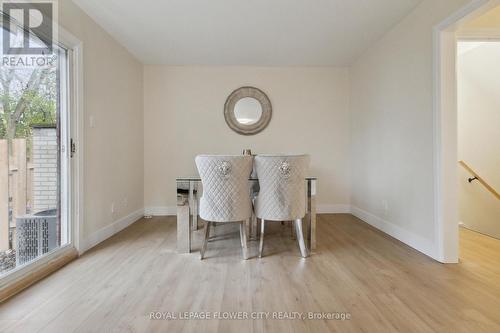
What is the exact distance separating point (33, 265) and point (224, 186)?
1554 mm

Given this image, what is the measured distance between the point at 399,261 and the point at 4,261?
10.0 feet

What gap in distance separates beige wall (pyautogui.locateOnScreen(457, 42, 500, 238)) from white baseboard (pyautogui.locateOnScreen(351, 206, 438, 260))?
158cm

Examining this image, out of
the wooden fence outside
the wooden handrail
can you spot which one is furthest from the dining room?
the wooden handrail

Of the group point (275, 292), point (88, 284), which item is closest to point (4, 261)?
point (88, 284)

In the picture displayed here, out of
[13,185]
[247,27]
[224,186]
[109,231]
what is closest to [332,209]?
[224,186]

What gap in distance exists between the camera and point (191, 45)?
3.10 metres

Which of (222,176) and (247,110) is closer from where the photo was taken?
(222,176)

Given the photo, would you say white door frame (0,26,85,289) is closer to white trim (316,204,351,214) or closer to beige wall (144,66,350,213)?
beige wall (144,66,350,213)

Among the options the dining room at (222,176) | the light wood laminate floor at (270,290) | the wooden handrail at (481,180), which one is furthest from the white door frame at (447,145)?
the wooden handrail at (481,180)

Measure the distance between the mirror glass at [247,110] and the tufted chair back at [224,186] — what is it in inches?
71.1

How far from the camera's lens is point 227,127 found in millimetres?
3859

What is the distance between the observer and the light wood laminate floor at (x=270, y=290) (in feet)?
4.24

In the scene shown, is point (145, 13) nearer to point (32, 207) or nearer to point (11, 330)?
point (32, 207)

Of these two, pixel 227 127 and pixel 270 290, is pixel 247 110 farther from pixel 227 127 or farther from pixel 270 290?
pixel 270 290
